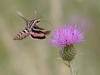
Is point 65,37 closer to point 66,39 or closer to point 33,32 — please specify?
point 66,39

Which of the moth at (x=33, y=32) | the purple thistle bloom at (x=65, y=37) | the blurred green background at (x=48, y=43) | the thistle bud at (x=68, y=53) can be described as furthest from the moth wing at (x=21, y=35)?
the blurred green background at (x=48, y=43)

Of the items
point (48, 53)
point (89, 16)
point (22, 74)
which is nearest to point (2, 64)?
point (48, 53)

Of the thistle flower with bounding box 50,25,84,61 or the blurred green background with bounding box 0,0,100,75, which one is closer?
the thistle flower with bounding box 50,25,84,61

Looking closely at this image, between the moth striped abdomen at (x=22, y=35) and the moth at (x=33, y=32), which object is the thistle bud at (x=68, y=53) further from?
the moth striped abdomen at (x=22, y=35)

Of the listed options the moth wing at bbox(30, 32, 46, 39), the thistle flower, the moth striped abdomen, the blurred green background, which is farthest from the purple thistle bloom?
the blurred green background

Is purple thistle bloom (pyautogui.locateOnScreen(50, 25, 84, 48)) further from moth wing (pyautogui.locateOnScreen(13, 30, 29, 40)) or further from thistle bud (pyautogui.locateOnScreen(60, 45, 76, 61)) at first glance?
moth wing (pyautogui.locateOnScreen(13, 30, 29, 40))

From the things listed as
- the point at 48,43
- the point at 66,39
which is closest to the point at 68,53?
the point at 66,39
